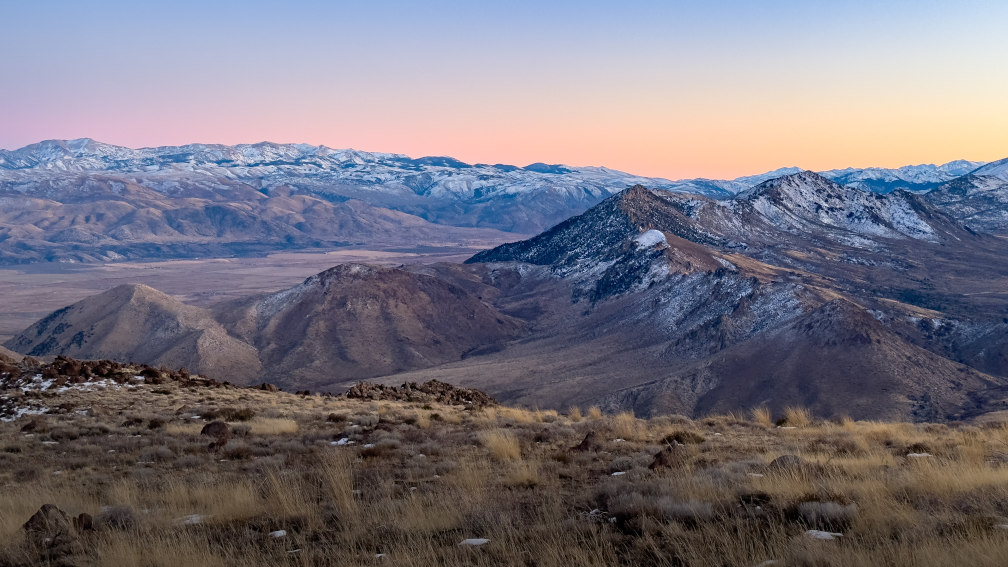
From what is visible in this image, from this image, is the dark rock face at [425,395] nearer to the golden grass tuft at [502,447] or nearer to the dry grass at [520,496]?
the dry grass at [520,496]

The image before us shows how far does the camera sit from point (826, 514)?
7.06m

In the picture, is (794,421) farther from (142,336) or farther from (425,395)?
(142,336)

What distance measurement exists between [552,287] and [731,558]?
108 m

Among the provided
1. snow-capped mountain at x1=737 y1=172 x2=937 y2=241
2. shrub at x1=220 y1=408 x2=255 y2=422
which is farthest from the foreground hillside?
snow-capped mountain at x1=737 y1=172 x2=937 y2=241

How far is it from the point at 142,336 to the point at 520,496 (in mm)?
87392

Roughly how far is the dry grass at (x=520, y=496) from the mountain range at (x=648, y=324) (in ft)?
138

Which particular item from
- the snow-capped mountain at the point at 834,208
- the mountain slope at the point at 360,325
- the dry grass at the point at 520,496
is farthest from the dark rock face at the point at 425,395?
the snow-capped mountain at the point at 834,208

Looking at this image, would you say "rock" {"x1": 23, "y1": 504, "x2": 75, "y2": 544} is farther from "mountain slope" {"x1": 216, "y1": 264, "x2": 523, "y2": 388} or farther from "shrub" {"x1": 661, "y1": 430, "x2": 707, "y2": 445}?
"mountain slope" {"x1": 216, "y1": 264, "x2": 523, "y2": 388}

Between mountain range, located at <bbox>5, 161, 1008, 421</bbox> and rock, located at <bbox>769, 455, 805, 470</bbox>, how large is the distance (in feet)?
145

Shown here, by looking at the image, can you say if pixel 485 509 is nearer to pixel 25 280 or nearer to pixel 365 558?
pixel 365 558

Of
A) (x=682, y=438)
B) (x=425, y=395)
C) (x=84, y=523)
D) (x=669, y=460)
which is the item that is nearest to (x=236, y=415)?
(x=84, y=523)

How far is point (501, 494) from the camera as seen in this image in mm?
9516

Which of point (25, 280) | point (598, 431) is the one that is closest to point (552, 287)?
point (598, 431)

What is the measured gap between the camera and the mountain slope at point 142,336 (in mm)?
76500
